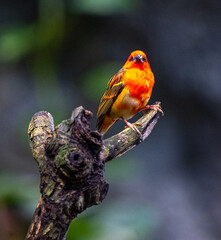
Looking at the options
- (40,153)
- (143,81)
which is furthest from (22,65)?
(40,153)

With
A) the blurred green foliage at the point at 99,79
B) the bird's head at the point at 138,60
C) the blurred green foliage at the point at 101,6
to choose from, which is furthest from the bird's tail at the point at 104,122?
the blurred green foliage at the point at 101,6

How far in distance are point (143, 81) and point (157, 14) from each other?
3193mm

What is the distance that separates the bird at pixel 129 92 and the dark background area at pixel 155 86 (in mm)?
2028

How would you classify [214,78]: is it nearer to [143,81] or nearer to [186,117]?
[186,117]

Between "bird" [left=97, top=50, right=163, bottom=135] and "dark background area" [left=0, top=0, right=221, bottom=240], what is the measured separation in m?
2.03

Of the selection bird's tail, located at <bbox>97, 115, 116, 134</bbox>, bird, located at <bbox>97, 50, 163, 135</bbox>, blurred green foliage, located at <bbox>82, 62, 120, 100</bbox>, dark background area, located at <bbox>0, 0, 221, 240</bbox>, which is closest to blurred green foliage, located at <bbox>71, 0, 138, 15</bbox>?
dark background area, located at <bbox>0, 0, 221, 240</bbox>

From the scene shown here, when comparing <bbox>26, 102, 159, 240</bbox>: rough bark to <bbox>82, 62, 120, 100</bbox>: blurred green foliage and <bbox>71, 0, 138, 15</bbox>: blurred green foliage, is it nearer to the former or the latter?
<bbox>82, 62, 120, 100</bbox>: blurred green foliage

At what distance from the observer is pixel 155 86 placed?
6316 mm

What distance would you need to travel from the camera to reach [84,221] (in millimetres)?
4367

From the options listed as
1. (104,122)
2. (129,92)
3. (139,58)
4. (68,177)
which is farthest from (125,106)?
(68,177)

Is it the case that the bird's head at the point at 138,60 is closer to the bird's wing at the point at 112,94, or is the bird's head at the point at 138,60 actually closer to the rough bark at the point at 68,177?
the bird's wing at the point at 112,94

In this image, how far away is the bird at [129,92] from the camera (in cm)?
349

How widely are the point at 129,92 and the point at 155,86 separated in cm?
282

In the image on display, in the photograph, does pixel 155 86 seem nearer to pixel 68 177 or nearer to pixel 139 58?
pixel 139 58
